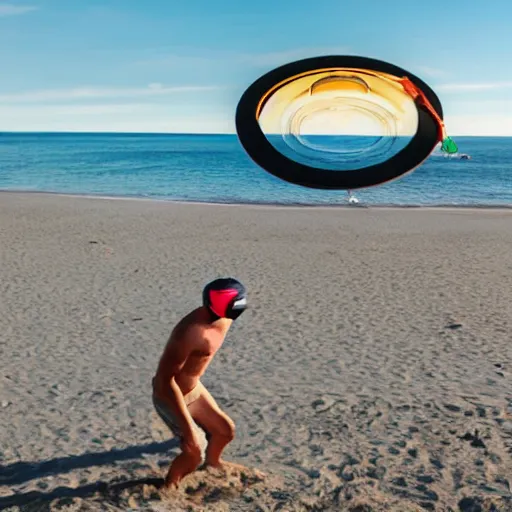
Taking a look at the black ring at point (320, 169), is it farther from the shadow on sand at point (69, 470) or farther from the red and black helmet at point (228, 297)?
the shadow on sand at point (69, 470)

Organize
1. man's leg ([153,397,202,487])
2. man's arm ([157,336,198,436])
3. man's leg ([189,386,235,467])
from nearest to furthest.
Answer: man's arm ([157,336,198,436]), man's leg ([153,397,202,487]), man's leg ([189,386,235,467])

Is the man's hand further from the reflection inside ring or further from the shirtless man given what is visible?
the reflection inside ring

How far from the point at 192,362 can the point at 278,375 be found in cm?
384

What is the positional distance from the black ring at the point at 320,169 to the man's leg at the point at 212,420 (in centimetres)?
357

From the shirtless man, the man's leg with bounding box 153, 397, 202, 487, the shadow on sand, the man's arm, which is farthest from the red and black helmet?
the shadow on sand

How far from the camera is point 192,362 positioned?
5.04 m

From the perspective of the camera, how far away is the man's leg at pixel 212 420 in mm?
5324

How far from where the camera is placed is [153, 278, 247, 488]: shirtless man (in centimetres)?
461

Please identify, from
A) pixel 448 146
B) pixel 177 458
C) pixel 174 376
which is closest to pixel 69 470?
pixel 177 458

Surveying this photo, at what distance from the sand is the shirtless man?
0.79m

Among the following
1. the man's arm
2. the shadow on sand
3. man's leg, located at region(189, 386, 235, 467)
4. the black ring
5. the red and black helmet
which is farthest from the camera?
the shadow on sand

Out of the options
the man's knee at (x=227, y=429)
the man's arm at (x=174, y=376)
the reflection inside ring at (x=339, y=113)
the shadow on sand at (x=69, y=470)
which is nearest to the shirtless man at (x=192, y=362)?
the man's arm at (x=174, y=376)

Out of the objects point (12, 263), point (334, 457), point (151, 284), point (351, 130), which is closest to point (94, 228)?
point (12, 263)

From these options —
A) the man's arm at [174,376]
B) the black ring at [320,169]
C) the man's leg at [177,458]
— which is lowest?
the man's leg at [177,458]
